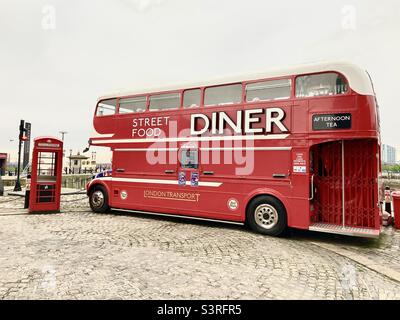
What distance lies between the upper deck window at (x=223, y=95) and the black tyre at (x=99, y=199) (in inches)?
198

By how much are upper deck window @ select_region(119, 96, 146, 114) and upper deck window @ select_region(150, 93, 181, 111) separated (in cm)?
37

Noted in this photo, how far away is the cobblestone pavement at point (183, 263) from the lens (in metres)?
3.61

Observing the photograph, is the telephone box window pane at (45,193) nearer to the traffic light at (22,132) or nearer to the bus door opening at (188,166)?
the bus door opening at (188,166)

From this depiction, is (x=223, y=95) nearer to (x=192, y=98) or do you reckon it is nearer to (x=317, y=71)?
(x=192, y=98)

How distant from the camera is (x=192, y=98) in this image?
804 centimetres

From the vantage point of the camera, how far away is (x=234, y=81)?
7.40 metres

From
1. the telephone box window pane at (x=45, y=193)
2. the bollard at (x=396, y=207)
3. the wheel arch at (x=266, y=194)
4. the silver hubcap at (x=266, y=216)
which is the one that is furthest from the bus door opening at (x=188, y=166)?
the bollard at (x=396, y=207)

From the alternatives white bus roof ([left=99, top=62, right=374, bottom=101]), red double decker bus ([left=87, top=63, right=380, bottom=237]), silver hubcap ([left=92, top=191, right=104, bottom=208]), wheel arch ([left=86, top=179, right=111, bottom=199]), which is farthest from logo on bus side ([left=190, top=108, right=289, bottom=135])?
silver hubcap ([left=92, top=191, right=104, bottom=208])

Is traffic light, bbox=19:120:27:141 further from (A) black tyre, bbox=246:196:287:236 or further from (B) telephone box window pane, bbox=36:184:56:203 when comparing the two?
(A) black tyre, bbox=246:196:287:236

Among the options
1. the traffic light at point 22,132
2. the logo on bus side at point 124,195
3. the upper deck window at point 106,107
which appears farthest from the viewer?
the traffic light at point 22,132

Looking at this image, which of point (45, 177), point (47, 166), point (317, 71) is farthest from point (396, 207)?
point (47, 166)

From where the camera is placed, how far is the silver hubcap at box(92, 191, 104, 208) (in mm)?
9745
